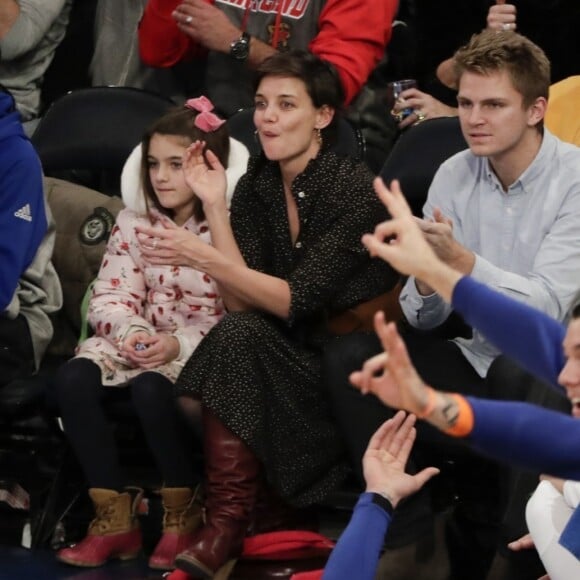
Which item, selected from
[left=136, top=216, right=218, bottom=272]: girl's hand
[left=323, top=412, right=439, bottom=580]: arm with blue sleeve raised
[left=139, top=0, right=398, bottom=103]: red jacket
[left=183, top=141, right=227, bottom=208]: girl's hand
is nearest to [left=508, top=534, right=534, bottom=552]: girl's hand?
[left=323, top=412, right=439, bottom=580]: arm with blue sleeve raised

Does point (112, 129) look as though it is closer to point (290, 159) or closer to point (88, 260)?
point (88, 260)

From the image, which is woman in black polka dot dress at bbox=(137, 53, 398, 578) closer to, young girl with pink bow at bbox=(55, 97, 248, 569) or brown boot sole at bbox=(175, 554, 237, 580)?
brown boot sole at bbox=(175, 554, 237, 580)

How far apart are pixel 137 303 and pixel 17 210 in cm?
45

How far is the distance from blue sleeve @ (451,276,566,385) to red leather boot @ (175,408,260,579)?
1209 millimetres

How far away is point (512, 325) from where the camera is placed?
2.97 m

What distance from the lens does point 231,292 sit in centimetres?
418

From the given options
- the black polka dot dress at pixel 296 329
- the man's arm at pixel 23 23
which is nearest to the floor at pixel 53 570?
the black polka dot dress at pixel 296 329

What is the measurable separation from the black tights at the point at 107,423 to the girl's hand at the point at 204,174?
515mm

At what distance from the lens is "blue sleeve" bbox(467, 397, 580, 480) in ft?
8.52

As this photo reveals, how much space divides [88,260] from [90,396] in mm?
674

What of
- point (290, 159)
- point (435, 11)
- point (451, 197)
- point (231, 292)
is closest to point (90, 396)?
point (231, 292)

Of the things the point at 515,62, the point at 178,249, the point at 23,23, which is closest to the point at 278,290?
the point at 178,249

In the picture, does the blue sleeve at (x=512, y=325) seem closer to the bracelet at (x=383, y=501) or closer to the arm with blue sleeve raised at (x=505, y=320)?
the arm with blue sleeve raised at (x=505, y=320)

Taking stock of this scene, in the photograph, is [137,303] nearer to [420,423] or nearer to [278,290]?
[278,290]
